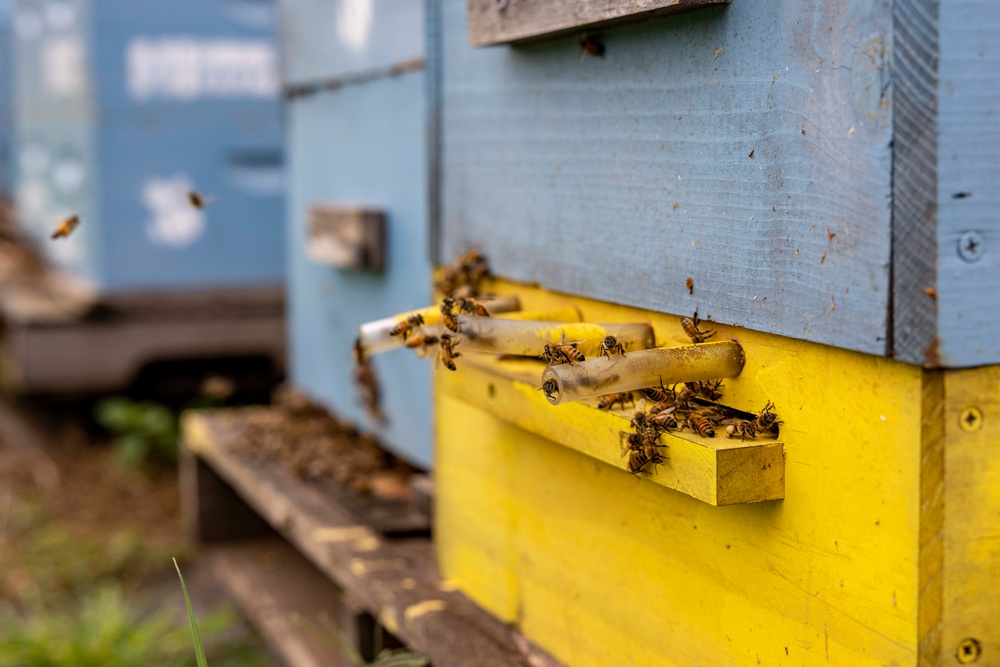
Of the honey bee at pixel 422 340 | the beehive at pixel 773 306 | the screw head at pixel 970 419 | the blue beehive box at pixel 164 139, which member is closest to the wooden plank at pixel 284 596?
the beehive at pixel 773 306

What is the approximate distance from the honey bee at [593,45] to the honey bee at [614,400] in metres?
0.38

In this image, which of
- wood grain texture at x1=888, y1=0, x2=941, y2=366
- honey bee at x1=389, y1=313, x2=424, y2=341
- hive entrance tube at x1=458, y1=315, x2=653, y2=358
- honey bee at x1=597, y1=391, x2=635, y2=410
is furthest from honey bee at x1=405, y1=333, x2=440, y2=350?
wood grain texture at x1=888, y1=0, x2=941, y2=366

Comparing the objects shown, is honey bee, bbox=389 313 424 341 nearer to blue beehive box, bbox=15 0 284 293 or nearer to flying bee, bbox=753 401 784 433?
flying bee, bbox=753 401 784 433

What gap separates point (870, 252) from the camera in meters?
0.89

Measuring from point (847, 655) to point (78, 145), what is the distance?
11.8 feet

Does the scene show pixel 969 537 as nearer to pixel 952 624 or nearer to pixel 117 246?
pixel 952 624

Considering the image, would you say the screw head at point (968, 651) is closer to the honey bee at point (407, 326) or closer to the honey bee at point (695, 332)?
the honey bee at point (695, 332)

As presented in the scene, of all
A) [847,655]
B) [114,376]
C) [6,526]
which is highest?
[847,655]

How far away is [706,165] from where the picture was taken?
1.10 metres

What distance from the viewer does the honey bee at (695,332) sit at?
44.1 inches

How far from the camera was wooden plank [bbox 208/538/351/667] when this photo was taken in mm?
2281

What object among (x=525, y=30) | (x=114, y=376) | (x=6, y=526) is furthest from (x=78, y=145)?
(x=525, y=30)

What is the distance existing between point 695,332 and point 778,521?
7.9 inches

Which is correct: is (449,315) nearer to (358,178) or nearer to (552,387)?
(552,387)
